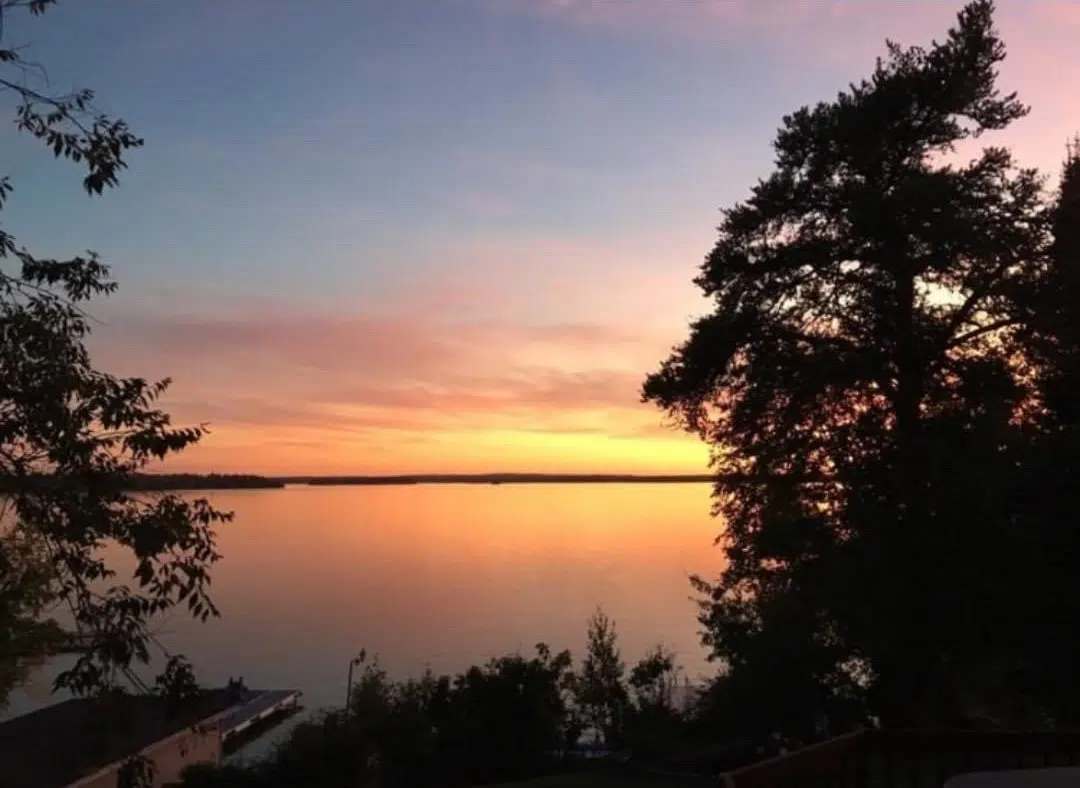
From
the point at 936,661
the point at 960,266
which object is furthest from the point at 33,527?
the point at 960,266

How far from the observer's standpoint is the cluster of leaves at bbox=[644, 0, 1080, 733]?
33.8ft

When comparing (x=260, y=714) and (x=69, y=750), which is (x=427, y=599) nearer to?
(x=260, y=714)

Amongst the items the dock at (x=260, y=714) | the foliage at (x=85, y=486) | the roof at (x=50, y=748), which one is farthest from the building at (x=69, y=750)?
the foliage at (x=85, y=486)

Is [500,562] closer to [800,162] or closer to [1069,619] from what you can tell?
[800,162]

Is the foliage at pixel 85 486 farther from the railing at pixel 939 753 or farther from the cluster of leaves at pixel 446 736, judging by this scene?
the cluster of leaves at pixel 446 736

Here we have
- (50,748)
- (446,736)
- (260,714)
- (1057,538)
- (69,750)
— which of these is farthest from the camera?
(260,714)

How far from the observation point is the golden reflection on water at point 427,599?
3806 centimetres

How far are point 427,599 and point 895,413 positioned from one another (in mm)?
38496

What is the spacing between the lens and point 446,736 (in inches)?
717

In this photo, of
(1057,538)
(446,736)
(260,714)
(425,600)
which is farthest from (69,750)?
(425,600)

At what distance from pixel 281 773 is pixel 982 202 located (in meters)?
14.9

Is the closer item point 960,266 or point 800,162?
point 960,266

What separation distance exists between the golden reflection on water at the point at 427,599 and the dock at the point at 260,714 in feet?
2.74

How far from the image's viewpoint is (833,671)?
13820 mm
